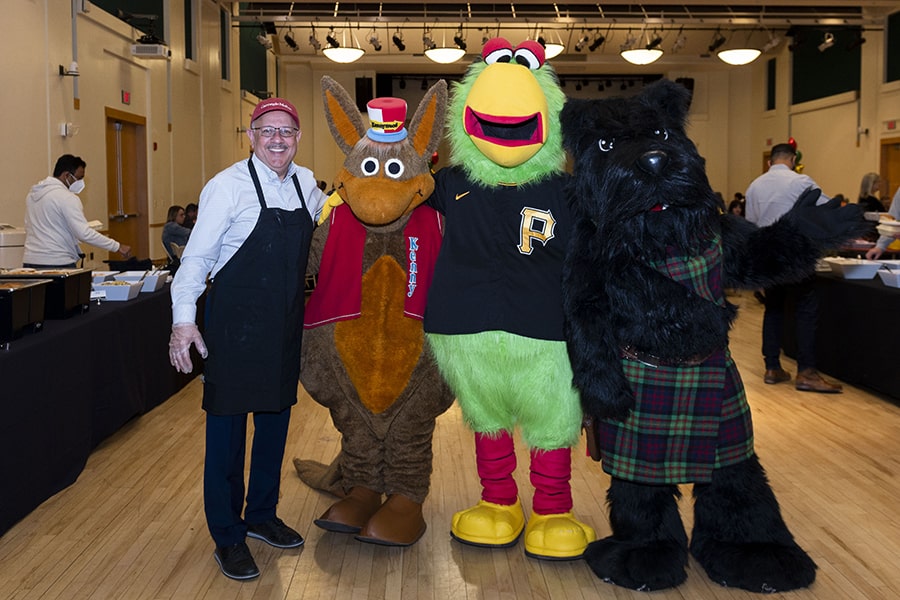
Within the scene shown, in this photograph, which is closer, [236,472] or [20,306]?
[236,472]

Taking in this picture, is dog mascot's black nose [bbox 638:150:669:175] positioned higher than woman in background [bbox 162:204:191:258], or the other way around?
dog mascot's black nose [bbox 638:150:669:175]

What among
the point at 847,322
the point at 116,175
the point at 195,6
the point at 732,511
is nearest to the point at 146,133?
the point at 116,175

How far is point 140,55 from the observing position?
859cm

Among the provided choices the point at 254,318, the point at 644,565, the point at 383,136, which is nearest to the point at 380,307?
the point at 254,318

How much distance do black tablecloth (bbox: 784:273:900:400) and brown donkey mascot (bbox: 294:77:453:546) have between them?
3116 mm

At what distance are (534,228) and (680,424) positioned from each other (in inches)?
27.9

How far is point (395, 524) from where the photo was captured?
2.95m

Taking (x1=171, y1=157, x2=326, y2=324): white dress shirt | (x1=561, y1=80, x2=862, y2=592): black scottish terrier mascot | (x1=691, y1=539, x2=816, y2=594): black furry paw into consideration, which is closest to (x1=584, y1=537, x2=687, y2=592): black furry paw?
(x1=561, y1=80, x2=862, y2=592): black scottish terrier mascot

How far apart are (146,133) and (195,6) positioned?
2378 mm

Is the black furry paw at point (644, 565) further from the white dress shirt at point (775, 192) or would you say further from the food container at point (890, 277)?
the white dress shirt at point (775, 192)

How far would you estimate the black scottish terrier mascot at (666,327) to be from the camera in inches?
97.8

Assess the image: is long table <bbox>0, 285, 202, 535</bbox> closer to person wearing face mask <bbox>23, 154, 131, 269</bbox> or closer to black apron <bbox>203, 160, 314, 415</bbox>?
black apron <bbox>203, 160, 314, 415</bbox>

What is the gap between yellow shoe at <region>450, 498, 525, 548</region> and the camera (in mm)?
2959

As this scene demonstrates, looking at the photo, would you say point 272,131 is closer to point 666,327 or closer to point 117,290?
point 666,327
